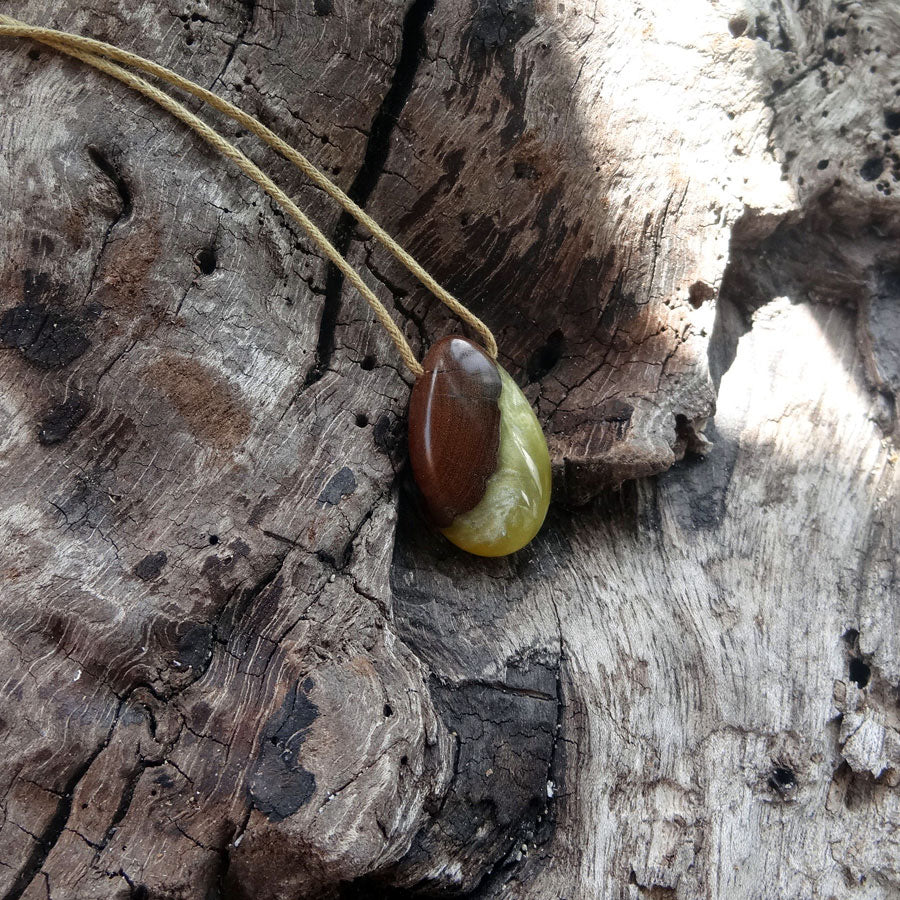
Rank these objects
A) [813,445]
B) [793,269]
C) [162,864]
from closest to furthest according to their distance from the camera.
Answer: [162,864] < [813,445] < [793,269]

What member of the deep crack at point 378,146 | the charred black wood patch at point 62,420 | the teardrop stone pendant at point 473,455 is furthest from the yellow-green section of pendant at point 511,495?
the charred black wood patch at point 62,420

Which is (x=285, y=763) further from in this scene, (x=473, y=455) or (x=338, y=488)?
(x=473, y=455)

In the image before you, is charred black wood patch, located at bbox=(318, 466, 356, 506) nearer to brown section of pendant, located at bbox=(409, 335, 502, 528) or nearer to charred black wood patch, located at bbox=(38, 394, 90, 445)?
brown section of pendant, located at bbox=(409, 335, 502, 528)

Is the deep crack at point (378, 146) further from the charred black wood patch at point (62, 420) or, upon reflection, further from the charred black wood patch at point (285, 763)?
the charred black wood patch at point (285, 763)

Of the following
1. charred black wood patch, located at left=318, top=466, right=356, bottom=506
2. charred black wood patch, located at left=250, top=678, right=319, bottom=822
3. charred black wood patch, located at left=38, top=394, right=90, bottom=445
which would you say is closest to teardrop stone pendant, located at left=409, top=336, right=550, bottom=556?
charred black wood patch, located at left=318, top=466, right=356, bottom=506

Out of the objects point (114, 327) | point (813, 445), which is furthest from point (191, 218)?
point (813, 445)

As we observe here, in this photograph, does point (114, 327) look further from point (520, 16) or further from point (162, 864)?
point (520, 16)
